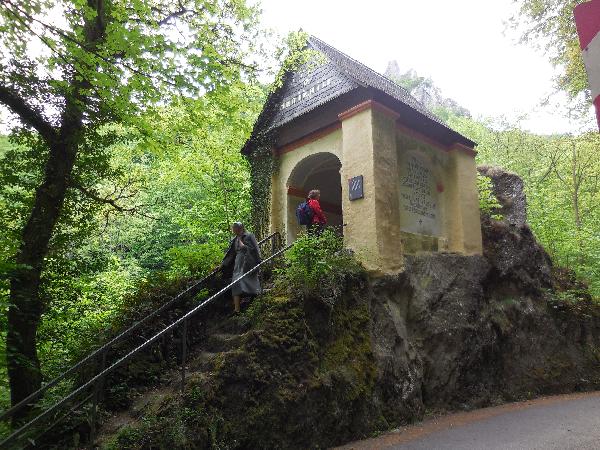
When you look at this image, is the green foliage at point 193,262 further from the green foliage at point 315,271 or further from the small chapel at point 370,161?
the small chapel at point 370,161

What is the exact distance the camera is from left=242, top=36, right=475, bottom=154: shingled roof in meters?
8.68

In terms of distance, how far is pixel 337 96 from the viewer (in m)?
8.77

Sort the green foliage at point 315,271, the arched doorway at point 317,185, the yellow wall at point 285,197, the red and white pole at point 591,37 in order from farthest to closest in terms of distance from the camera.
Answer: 1. the arched doorway at point 317,185
2. the yellow wall at point 285,197
3. the green foliage at point 315,271
4. the red and white pole at point 591,37

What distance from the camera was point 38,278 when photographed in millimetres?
5773

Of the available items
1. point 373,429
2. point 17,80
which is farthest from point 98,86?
point 373,429

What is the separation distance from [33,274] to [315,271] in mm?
3995

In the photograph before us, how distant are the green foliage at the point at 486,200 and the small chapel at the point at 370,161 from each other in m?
1.33

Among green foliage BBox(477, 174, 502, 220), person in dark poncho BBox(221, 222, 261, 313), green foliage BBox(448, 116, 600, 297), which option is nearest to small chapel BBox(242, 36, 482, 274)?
green foliage BBox(477, 174, 502, 220)

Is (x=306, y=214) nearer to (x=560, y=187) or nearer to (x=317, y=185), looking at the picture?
(x=317, y=185)

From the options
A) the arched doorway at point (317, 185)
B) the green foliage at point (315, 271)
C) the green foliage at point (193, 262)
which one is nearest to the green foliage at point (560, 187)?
the arched doorway at point (317, 185)

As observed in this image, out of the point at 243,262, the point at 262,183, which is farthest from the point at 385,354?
the point at 262,183

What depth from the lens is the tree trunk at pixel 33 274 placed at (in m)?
5.38

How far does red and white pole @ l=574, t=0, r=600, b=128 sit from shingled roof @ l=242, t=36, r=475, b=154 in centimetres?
708

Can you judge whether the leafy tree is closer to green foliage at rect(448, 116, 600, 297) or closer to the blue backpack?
the blue backpack
